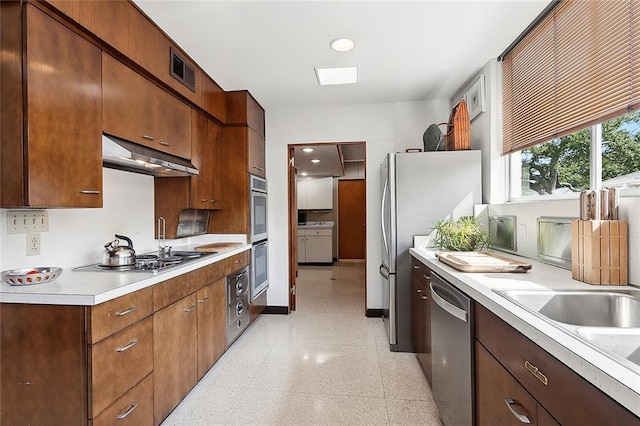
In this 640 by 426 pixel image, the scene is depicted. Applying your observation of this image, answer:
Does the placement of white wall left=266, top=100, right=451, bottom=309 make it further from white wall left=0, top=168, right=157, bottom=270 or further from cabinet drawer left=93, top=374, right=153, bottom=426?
cabinet drawer left=93, top=374, right=153, bottom=426

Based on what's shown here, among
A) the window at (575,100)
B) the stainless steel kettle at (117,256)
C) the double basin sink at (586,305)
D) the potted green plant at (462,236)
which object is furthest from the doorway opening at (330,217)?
the double basin sink at (586,305)

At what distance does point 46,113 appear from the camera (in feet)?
4.63

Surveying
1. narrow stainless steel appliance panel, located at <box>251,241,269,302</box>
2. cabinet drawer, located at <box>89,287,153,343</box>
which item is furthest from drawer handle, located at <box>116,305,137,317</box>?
narrow stainless steel appliance panel, located at <box>251,241,269,302</box>

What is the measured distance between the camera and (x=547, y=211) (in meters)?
1.89

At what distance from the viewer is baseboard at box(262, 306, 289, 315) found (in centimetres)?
378

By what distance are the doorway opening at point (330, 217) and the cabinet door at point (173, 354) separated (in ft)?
12.1

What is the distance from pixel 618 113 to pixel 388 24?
136 cm

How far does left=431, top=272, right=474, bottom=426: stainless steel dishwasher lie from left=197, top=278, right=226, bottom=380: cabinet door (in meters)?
1.56

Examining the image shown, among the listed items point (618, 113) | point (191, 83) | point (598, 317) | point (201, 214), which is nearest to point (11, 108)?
point (191, 83)

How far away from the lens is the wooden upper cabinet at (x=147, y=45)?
1891mm

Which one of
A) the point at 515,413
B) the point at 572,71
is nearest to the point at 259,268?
the point at 515,413

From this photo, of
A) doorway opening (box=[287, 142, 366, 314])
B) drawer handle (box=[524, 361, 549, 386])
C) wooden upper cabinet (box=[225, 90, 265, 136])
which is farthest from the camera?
doorway opening (box=[287, 142, 366, 314])

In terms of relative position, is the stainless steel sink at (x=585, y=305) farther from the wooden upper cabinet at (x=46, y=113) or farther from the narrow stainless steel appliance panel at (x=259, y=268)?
the narrow stainless steel appliance panel at (x=259, y=268)

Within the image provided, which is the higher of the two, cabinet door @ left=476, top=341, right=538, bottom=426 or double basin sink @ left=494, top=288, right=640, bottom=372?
double basin sink @ left=494, top=288, right=640, bottom=372
